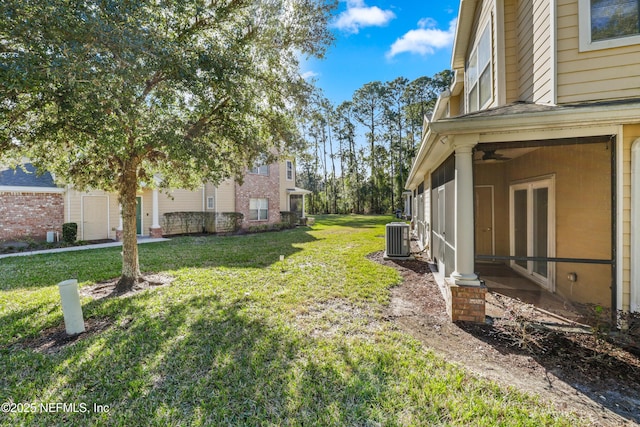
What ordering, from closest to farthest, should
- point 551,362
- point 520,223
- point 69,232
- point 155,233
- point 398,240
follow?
point 551,362 < point 520,223 < point 398,240 < point 69,232 < point 155,233

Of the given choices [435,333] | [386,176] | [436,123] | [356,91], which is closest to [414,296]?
[435,333]

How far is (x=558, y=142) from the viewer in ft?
13.5

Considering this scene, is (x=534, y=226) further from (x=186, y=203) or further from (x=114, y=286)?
(x=186, y=203)

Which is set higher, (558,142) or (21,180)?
(21,180)

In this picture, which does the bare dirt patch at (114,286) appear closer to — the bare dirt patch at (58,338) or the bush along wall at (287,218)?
the bare dirt patch at (58,338)

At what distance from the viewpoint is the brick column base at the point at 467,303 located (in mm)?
4223

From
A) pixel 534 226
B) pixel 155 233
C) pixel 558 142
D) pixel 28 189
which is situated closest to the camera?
pixel 558 142

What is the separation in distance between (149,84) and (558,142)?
23.1 ft

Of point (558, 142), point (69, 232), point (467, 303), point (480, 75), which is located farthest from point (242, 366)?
point (69, 232)

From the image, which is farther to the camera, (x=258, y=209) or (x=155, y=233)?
(x=258, y=209)

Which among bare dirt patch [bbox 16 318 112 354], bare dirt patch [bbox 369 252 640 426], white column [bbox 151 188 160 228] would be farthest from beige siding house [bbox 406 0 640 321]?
white column [bbox 151 188 160 228]

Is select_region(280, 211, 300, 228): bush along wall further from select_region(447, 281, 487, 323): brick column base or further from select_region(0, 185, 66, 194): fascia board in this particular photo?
select_region(447, 281, 487, 323): brick column base

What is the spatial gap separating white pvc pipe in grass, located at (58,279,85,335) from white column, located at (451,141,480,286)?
18.7 feet

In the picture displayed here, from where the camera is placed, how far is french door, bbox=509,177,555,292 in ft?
18.8
